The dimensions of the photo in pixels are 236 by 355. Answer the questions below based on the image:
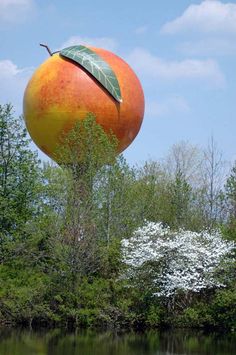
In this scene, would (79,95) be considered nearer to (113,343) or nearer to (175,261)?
(175,261)

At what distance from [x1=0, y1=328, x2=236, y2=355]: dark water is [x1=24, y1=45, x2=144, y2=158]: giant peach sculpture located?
7531 mm

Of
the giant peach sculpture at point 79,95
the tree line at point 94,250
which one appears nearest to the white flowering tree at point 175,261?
the tree line at point 94,250

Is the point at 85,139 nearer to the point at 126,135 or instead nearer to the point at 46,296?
the point at 126,135

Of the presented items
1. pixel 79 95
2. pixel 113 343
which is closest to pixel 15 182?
pixel 79 95

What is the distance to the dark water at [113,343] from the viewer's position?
55.1ft

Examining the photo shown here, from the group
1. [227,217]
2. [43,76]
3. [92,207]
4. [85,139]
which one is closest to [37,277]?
[92,207]

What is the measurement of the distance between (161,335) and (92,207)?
5.46 meters

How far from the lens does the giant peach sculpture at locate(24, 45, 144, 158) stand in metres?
25.0

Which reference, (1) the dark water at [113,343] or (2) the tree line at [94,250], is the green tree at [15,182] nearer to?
(2) the tree line at [94,250]

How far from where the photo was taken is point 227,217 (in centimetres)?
3136

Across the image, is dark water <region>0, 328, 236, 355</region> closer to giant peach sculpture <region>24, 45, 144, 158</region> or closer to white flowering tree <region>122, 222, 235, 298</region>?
white flowering tree <region>122, 222, 235, 298</region>

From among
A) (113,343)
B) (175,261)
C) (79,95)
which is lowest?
(113,343)

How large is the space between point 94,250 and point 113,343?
5302mm

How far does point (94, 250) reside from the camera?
2367 cm
